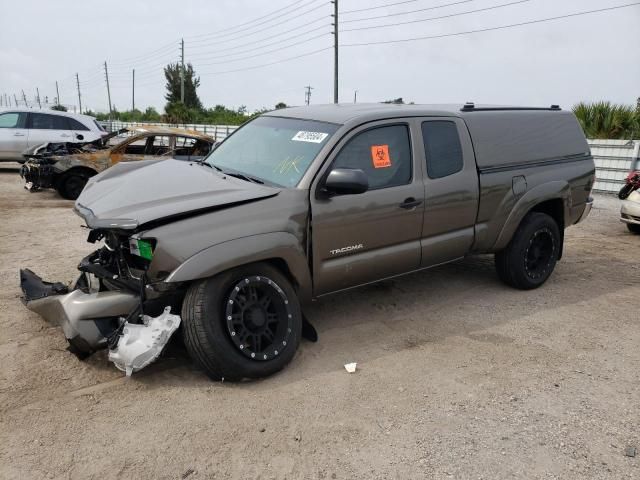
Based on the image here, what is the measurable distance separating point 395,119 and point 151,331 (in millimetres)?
2489

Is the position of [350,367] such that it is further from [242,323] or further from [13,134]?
[13,134]

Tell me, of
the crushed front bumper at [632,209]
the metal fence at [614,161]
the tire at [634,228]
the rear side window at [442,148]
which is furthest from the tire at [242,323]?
the metal fence at [614,161]

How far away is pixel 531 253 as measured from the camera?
5363mm

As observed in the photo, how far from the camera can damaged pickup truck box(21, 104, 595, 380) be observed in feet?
10.6

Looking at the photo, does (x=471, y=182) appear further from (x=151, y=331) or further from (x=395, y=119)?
(x=151, y=331)

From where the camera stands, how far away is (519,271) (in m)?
5.23

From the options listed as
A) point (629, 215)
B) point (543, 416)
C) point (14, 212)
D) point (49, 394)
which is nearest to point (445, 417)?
point (543, 416)

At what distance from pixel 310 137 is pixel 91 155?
7654 millimetres

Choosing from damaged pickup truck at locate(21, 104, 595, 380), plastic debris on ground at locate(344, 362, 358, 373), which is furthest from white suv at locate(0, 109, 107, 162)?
plastic debris on ground at locate(344, 362, 358, 373)

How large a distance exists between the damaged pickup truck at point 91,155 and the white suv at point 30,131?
9.57 feet

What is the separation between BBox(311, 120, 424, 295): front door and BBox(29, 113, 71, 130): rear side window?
12238 millimetres

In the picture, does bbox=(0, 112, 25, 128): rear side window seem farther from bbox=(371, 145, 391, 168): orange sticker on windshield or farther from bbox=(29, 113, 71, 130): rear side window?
bbox=(371, 145, 391, 168): orange sticker on windshield

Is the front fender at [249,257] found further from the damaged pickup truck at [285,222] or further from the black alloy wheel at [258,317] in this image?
the black alloy wheel at [258,317]

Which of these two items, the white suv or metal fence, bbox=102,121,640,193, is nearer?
metal fence, bbox=102,121,640,193
